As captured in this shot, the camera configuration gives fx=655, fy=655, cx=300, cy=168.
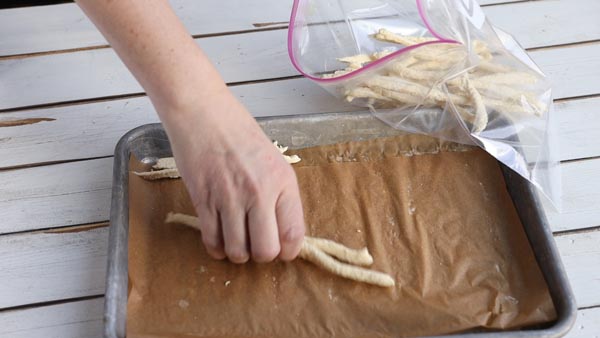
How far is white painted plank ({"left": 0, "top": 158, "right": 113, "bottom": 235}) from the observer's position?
0.91 meters

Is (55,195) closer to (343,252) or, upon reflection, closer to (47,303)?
(47,303)

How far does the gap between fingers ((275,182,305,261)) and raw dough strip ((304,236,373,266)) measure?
6cm

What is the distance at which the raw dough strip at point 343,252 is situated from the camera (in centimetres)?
83

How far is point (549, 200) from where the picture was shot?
909mm

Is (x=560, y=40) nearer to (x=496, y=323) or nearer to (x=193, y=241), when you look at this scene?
(x=496, y=323)

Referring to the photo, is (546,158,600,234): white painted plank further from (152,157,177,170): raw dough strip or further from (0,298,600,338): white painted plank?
(152,157,177,170): raw dough strip

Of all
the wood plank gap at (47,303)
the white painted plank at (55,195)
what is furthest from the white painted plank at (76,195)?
the wood plank gap at (47,303)

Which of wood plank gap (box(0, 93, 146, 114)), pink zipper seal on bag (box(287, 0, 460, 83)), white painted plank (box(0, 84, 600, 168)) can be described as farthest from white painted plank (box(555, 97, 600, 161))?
wood plank gap (box(0, 93, 146, 114))

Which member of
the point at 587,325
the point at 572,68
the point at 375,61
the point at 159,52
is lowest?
the point at 587,325

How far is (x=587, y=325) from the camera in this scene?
31.8 inches

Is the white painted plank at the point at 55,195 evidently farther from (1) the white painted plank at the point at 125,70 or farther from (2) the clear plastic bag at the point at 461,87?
(2) the clear plastic bag at the point at 461,87

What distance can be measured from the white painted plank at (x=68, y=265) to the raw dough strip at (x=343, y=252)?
27 cm

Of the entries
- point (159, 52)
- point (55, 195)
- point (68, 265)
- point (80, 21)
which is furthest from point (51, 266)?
point (80, 21)

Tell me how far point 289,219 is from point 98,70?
52 centimetres
